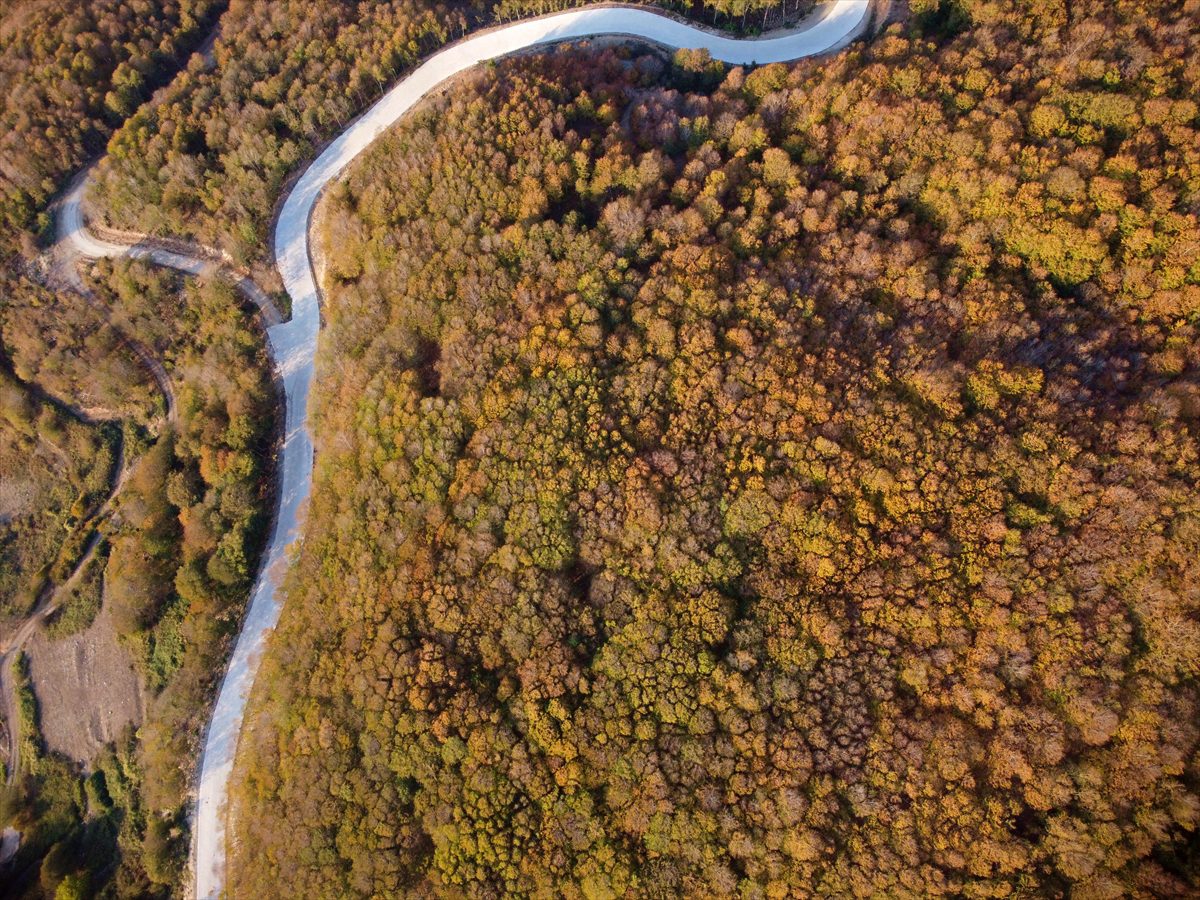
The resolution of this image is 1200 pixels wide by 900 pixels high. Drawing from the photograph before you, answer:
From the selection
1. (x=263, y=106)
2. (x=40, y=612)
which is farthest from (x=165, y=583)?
(x=263, y=106)

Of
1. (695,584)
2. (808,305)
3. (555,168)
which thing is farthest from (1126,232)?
(555,168)

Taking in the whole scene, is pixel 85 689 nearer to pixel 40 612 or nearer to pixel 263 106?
pixel 40 612

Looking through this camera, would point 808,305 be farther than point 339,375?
No

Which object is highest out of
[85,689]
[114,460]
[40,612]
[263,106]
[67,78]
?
[263,106]

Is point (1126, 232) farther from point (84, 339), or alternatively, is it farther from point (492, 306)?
point (84, 339)

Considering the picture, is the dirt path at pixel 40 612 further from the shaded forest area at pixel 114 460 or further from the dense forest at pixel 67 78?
the dense forest at pixel 67 78

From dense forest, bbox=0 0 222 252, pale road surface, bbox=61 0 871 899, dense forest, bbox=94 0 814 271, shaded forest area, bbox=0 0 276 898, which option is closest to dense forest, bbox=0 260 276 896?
shaded forest area, bbox=0 0 276 898
